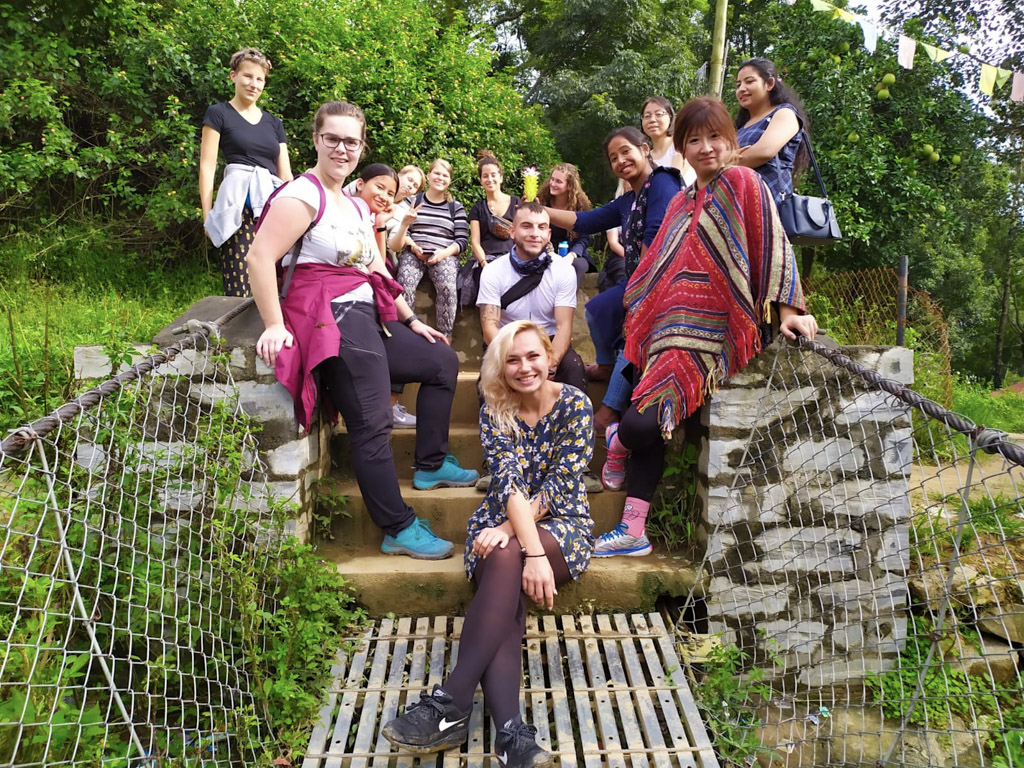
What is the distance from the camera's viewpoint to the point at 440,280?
4652 mm

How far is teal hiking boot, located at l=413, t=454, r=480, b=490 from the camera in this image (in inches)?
124

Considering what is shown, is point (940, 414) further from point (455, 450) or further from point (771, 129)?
point (455, 450)

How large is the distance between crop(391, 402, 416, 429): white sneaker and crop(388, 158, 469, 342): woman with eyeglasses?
1.13 metres

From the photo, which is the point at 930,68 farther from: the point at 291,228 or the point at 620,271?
the point at 291,228

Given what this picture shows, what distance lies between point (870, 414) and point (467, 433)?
185cm

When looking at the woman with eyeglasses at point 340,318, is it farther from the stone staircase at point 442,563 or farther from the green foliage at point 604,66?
the green foliage at point 604,66

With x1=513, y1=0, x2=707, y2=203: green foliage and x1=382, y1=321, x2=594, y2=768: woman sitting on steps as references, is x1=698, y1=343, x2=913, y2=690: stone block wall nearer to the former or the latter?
x1=382, y1=321, x2=594, y2=768: woman sitting on steps

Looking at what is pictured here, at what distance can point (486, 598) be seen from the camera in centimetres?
232

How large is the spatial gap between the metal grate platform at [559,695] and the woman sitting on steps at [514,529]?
0.13 m

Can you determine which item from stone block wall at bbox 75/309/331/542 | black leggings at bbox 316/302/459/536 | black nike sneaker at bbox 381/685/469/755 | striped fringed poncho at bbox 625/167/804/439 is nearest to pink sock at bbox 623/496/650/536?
striped fringed poncho at bbox 625/167/804/439

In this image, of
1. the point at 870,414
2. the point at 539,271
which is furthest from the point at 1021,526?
the point at 539,271

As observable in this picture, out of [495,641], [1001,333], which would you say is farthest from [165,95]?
[1001,333]

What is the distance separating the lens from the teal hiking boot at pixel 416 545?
2.85 m

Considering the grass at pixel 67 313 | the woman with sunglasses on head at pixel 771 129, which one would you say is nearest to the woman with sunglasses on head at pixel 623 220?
the woman with sunglasses on head at pixel 771 129
